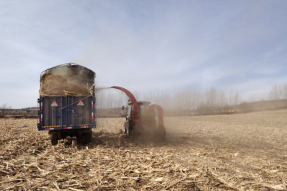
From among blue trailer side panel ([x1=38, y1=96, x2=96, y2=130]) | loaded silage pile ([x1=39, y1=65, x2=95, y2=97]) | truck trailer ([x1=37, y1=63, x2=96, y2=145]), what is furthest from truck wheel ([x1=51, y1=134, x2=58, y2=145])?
loaded silage pile ([x1=39, y1=65, x2=95, y2=97])

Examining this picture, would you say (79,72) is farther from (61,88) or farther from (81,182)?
(81,182)

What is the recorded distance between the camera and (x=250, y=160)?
6.80 metres

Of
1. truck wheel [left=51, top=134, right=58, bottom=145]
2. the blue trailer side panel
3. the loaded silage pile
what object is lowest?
truck wheel [left=51, top=134, right=58, bottom=145]

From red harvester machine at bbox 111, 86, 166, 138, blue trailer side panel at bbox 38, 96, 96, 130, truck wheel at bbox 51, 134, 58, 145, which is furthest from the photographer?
red harvester machine at bbox 111, 86, 166, 138

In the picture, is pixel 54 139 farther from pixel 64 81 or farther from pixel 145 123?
pixel 145 123

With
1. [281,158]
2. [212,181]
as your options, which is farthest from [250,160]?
[212,181]

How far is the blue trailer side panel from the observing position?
872cm

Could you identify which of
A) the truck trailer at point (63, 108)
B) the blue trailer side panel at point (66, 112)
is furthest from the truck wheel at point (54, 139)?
the blue trailer side panel at point (66, 112)

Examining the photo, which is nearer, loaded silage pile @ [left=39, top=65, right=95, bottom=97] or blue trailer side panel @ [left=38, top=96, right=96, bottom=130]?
blue trailer side panel @ [left=38, top=96, right=96, bottom=130]

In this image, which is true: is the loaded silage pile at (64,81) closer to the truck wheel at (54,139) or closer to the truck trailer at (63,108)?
the truck trailer at (63,108)

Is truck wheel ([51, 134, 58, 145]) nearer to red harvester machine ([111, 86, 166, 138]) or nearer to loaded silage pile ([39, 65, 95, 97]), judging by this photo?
loaded silage pile ([39, 65, 95, 97])

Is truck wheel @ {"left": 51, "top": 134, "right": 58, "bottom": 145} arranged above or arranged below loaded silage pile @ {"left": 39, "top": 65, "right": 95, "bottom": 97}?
below

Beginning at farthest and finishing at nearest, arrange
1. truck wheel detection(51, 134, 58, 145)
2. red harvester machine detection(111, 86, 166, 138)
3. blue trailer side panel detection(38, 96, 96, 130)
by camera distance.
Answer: red harvester machine detection(111, 86, 166, 138), truck wheel detection(51, 134, 58, 145), blue trailer side panel detection(38, 96, 96, 130)

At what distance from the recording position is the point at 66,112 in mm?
9039
